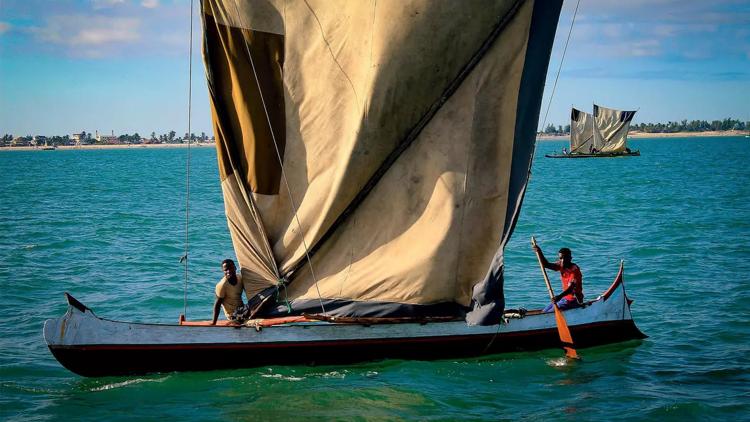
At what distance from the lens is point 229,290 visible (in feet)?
43.7

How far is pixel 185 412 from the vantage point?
11773mm

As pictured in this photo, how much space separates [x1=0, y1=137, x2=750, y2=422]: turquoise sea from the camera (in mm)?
12008

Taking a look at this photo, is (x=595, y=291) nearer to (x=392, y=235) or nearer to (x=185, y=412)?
(x=392, y=235)

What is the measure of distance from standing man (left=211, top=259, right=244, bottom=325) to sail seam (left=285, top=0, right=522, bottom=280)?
83 cm

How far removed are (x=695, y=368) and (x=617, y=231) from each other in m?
18.4

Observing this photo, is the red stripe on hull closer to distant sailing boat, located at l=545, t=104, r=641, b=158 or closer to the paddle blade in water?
the paddle blade in water

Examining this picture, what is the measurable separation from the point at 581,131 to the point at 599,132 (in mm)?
1786

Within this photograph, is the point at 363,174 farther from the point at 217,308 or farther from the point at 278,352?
the point at 217,308

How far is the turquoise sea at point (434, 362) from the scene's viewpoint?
39.4 ft

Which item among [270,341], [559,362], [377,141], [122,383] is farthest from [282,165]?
[559,362]

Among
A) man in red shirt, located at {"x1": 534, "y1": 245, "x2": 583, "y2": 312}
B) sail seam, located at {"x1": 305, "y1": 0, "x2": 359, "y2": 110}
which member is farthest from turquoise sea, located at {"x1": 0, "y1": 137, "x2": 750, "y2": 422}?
sail seam, located at {"x1": 305, "y1": 0, "x2": 359, "y2": 110}

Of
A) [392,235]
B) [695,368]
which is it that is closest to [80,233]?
[392,235]

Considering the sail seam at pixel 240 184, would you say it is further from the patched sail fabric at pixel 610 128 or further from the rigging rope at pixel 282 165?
the patched sail fabric at pixel 610 128

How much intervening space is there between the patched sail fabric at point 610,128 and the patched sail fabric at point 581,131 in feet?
1.96
